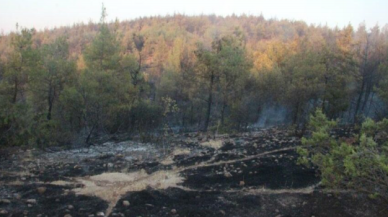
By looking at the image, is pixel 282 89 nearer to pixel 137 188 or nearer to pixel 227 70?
pixel 227 70

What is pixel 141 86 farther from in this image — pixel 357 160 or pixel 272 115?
pixel 357 160

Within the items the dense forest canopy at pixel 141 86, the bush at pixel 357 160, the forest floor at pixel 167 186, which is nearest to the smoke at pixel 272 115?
the dense forest canopy at pixel 141 86

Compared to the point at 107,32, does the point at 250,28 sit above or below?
above

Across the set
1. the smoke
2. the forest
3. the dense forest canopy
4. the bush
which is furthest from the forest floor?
the smoke

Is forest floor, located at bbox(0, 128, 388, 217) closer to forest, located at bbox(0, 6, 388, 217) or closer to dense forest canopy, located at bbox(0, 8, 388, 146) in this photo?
forest, located at bbox(0, 6, 388, 217)

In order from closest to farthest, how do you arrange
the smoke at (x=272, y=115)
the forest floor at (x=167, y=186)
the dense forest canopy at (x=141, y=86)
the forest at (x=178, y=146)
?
the forest at (x=178, y=146) → the forest floor at (x=167, y=186) → the dense forest canopy at (x=141, y=86) → the smoke at (x=272, y=115)

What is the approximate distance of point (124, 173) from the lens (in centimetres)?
1176

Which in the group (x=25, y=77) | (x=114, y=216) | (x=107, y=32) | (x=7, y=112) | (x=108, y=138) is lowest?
(x=108, y=138)

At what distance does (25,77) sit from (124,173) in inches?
404

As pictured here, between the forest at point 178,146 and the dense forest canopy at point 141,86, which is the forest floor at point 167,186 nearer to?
the forest at point 178,146

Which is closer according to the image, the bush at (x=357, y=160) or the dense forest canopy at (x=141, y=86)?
the bush at (x=357, y=160)

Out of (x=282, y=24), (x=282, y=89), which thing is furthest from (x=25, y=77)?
(x=282, y=24)

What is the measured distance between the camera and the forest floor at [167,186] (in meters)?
8.65

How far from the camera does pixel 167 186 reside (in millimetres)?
10555
